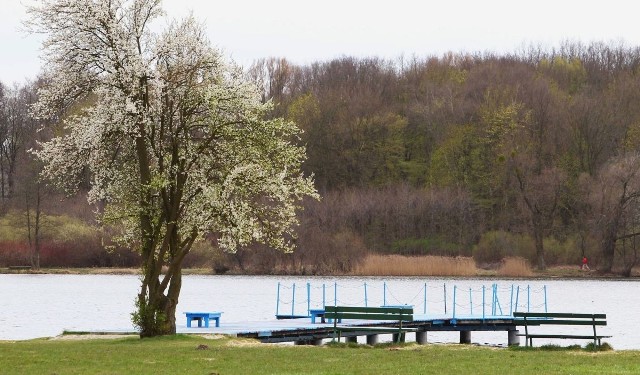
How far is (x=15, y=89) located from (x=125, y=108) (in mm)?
89734

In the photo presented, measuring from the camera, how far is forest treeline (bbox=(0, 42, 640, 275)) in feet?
292

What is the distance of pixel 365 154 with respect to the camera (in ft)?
353

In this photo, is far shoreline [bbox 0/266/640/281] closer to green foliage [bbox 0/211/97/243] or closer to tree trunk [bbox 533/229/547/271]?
tree trunk [bbox 533/229/547/271]

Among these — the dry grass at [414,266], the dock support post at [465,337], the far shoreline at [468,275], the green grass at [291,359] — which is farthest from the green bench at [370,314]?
the far shoreline at [468,275]

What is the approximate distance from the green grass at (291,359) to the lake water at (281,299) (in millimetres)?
12990

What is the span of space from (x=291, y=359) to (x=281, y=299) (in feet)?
134

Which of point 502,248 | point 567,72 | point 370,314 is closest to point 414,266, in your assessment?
point 502,248

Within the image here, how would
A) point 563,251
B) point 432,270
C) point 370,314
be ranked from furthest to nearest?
point 563,251, point 432,270, point 370,314

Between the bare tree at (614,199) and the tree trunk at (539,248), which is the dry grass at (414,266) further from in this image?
the bare tree at (614,199)

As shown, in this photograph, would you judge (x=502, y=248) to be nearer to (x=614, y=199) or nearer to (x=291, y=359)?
(x=614, y=199)

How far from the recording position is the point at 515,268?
86938 mm

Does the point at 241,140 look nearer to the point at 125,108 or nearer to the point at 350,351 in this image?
the point at 125,108

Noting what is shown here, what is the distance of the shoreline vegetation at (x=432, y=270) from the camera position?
272ft

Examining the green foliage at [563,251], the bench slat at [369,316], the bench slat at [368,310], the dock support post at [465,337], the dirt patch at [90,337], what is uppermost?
the green foliage at [563,251]
